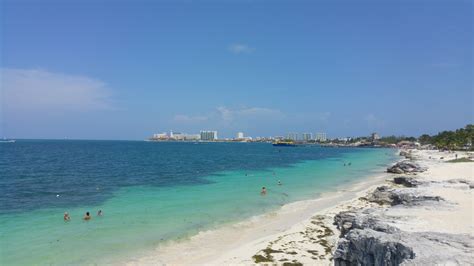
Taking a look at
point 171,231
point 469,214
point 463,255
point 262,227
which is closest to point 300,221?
point 262,227

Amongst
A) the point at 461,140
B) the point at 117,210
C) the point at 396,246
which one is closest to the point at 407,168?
the point at 117,210

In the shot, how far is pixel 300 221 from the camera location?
69.3 feet

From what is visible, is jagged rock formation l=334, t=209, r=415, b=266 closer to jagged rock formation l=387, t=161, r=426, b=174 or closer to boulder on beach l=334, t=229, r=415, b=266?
boulder on beach l=334, t=229, r=415, b=266

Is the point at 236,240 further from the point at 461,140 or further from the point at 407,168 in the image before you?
the point at 461,140

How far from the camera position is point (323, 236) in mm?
17391

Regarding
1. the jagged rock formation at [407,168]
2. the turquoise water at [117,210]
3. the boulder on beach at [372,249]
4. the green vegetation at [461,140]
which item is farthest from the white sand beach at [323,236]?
the green vegetation at [461,140]

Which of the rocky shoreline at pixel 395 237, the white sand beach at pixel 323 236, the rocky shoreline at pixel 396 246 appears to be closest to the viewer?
the rocky shoreline at pixel 396 246

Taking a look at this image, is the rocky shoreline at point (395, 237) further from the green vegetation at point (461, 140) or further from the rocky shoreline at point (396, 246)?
the green vegetation at point (461, 140)

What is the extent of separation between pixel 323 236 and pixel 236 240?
4.85 metres

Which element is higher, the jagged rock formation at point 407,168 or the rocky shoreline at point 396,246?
the rocky shoreline at point 396,246

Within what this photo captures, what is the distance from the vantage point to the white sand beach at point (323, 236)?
28.3 feet

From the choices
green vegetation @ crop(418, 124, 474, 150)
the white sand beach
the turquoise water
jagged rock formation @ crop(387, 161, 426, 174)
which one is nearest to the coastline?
the white sand beach

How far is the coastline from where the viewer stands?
14.7 metres

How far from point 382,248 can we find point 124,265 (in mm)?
10895
